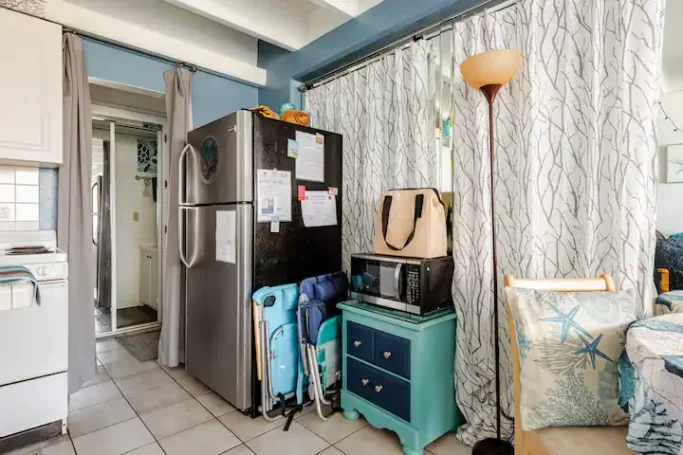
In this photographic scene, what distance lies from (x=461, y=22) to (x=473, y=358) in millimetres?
1841

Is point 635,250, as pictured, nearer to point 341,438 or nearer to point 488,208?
point 488,208

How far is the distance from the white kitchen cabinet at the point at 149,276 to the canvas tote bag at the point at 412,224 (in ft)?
9.83

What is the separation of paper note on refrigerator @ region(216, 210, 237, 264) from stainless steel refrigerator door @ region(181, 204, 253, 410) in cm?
3

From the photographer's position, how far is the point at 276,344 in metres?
2.12

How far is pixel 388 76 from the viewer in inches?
95.8

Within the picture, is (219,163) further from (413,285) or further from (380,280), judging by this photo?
(413,285)

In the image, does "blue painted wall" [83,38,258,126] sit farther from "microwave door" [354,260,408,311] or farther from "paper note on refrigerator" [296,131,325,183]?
"microwave door" [354,260,408,311]

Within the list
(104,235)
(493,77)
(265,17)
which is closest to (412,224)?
(493,77)

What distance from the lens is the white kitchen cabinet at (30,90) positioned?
206cm

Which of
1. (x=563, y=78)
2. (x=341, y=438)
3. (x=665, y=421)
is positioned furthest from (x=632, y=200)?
(x=341, y=438)

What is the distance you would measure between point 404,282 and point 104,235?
3717 mm

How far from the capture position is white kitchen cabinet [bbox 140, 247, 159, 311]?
4074mm

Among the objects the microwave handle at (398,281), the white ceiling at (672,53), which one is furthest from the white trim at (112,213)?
the white ceiling at (672,53)

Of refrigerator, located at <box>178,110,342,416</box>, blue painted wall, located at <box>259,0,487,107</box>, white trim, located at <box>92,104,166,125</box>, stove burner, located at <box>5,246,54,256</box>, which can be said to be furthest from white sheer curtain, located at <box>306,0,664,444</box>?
white trim, located at <box>92,104,166,125</box>
